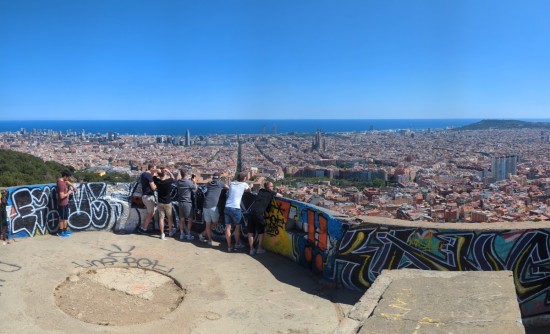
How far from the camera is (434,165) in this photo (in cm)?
6631

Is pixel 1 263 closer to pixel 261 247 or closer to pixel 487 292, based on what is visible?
pixel 261 247

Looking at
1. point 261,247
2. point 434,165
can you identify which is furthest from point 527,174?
point 261,247

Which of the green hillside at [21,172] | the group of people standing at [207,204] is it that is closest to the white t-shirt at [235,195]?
the group of people standing at [207,204]

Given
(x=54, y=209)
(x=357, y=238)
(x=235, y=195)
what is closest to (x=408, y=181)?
(x=235, y=195)

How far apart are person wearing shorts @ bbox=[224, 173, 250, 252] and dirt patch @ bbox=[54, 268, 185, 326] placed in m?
1.10

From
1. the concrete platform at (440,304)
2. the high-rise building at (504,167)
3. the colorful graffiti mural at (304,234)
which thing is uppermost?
the concrete platform at (440,304)

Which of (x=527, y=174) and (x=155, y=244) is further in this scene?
(x=527, y=174)

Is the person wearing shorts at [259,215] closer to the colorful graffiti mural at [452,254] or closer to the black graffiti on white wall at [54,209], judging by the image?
the colorful graffiti mural at [452,254]

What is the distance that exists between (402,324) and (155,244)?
13.6 ft

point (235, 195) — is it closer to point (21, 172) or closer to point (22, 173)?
point (22, 173)

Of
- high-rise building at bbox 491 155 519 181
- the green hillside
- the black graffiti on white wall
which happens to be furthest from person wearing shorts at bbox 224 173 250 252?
high-rise building at bbox 491 155 519 181

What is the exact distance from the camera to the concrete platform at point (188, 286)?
3963 millimetres

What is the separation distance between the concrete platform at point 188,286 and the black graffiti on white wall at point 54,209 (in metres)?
0.24

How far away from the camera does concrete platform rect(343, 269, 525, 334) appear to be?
2.43 meters
